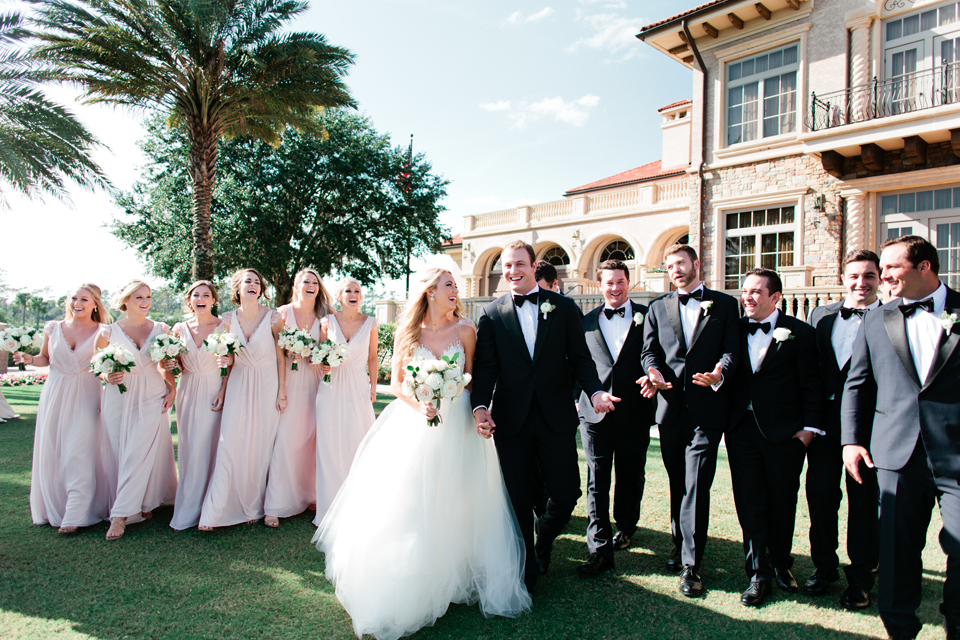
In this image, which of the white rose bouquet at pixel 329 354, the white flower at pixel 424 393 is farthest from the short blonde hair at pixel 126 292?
the white flower at pixel 424 393

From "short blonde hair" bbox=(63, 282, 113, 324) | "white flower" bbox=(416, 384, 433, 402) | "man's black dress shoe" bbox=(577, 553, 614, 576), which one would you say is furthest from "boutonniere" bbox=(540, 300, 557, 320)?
"short blonde hair" bbox=(63, 282, 113, 324)

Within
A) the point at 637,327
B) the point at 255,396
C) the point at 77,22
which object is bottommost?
the point at 255,396

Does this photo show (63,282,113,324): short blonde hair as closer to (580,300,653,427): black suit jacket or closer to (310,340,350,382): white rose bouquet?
(310,340,350,382): white rose bouquet

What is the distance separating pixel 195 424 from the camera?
5.44m

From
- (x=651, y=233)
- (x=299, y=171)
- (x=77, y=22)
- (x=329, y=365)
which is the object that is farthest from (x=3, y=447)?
(x=651, y=233)

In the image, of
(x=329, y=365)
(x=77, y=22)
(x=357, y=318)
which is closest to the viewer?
(x=329, y=365)

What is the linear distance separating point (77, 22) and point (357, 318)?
35.6 feet

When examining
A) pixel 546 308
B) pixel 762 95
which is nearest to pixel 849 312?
pixel 546 308

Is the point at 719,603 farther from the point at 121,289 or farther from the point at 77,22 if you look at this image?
the point at 77,22

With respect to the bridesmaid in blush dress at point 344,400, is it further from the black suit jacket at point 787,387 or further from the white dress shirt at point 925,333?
the white dress shirt at point 925,333

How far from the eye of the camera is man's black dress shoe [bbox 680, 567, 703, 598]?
384cm

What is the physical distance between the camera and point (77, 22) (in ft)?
37.8

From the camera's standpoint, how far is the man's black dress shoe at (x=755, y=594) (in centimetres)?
372

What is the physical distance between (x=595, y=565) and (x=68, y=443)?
4.89 metres
